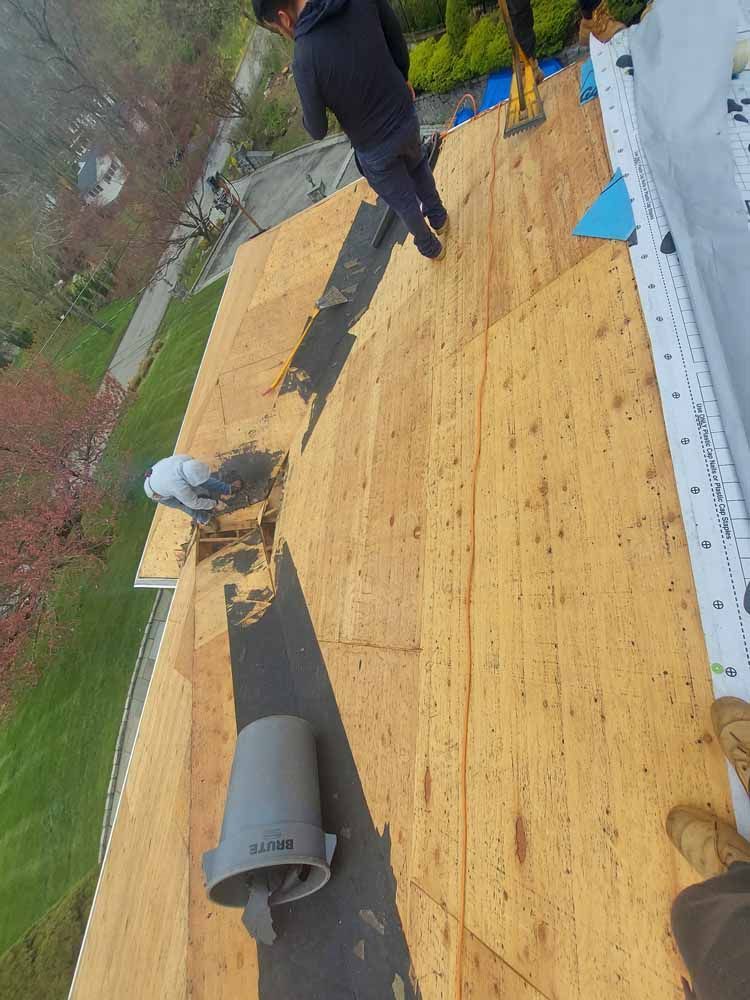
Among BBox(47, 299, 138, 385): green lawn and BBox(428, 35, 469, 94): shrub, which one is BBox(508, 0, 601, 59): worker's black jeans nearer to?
BBox(428, 35, 469, 94): shrub

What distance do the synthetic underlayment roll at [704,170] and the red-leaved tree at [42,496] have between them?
33.4ft

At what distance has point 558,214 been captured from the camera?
2887 mm

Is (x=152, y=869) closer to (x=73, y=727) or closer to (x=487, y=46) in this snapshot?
(x=73, y=727)

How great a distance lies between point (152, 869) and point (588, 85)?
19.1 feet

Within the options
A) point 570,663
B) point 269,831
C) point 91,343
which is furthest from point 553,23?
point 91,343

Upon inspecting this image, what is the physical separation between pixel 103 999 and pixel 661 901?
3.77 metres

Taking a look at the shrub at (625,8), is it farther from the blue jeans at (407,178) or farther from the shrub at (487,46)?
the blue jeans at (407,178)

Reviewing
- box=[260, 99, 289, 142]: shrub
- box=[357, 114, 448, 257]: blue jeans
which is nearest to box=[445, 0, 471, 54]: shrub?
box=[357, 114, 448, 257]: blue jeans

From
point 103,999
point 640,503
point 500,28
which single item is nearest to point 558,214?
point 640,503

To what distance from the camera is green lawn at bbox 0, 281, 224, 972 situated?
7070 mm

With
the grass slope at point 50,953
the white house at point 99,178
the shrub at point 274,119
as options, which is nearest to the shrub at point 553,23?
the shrub at point 274,119

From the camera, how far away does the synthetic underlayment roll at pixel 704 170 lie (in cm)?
196

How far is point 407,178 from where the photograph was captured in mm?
2881

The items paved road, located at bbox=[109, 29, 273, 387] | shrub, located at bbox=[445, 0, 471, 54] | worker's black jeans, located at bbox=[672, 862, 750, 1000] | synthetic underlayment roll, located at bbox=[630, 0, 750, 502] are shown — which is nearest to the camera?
worker's black jeans, located at bbox=[672, 862, 750, 1000]
